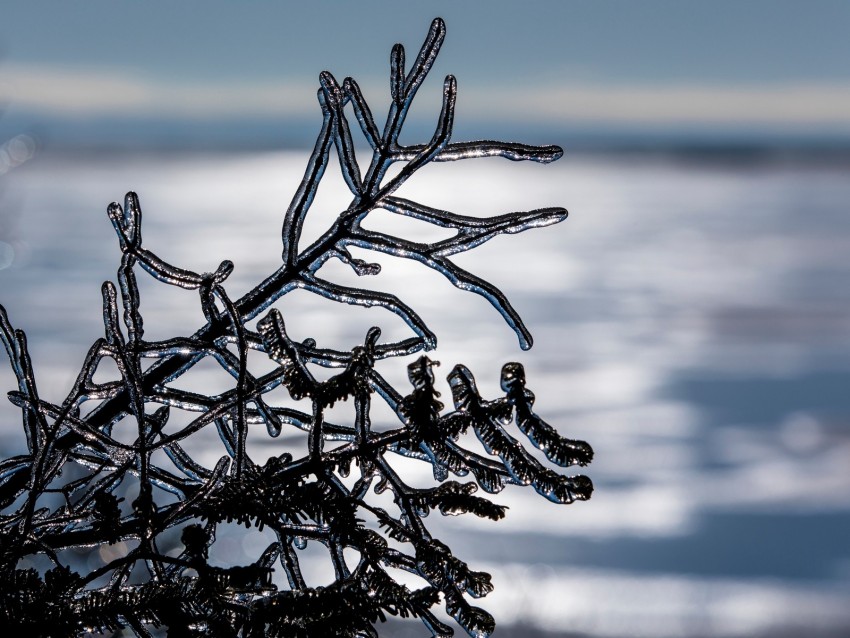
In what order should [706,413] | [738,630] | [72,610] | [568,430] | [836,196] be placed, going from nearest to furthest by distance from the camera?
[72,610] → [738,630] → [568,430] → [706,413] → [836,196]

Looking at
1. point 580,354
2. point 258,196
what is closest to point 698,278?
point 580,354

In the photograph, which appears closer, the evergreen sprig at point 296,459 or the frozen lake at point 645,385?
the evergreen sprig at point 296,459

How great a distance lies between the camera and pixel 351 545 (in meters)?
0.83

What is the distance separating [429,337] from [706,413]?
18.1ft

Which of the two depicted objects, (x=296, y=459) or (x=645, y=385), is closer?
(x=296, y=459)

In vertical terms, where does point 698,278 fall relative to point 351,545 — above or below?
above

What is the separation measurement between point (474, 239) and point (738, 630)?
3374 mm

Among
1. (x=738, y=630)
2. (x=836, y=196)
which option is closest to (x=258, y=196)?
(x=836, y=196)

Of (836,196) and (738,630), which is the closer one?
(738,630)

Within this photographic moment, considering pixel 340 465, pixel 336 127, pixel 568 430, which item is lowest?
pixel 340 465

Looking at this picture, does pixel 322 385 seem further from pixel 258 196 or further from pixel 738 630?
pixel 258 196

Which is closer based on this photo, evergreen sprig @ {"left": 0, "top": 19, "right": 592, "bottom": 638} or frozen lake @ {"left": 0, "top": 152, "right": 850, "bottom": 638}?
evergreen sprig @ {"left": 0, "top": 19, "right": 592, "bottom": 638}

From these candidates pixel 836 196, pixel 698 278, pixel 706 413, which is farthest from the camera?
pixel 836 196

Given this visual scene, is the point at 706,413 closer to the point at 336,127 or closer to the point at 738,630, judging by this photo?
the point at 738,630
